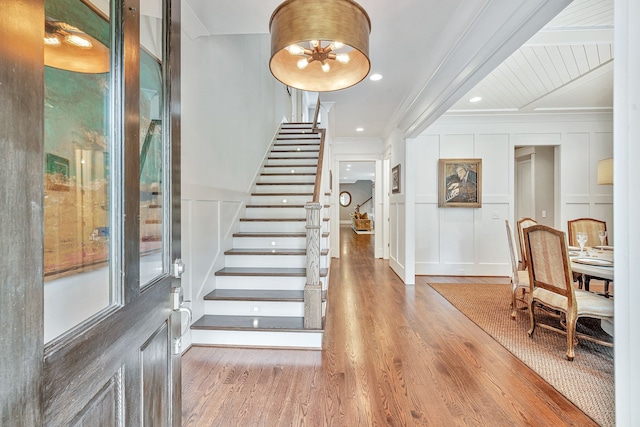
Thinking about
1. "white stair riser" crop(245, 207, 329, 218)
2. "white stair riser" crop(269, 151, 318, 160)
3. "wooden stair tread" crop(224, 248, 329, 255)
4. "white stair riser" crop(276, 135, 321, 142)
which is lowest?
"wooden stair tread" crop(224, 248, 329, 255)

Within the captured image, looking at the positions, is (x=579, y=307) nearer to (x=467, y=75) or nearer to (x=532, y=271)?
(x=532, y=271)

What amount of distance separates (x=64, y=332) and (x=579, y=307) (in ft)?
9.90

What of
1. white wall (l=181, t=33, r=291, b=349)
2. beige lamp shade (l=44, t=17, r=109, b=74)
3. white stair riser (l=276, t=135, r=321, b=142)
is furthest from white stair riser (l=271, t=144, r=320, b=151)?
beige lamp shade (l=44, t=17, r=109, b=74)

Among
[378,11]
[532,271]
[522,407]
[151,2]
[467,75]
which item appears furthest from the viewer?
[532,271]

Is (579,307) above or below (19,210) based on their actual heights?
below

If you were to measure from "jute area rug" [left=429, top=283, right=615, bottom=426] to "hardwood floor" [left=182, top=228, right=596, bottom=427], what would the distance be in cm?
10

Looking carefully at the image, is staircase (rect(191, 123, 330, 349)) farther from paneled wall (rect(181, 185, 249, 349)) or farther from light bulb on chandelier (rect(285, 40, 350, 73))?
light bulb on chandelier (rect(285, 40, 350, 73))

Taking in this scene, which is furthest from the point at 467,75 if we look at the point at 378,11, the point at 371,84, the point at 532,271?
the point at 532,271

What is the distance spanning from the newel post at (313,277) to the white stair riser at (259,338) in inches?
3.9

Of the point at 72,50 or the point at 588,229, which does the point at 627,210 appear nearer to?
the point at 72,50

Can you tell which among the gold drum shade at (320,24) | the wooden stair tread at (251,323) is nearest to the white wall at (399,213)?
the wooden stair tread at (251,323)

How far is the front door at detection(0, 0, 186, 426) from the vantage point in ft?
1.35

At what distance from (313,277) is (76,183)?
1862 mm

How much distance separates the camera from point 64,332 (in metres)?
0.56
